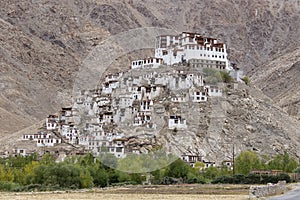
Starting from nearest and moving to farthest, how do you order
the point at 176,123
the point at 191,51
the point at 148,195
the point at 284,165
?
the point at 148,195, the point at 284,165, the point at 176,123, the point at 191,51

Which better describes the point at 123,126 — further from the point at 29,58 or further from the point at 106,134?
the point at 29,58

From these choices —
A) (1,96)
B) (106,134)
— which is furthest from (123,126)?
(1,96)

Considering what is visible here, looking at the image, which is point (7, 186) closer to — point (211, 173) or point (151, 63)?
point (211, 173)

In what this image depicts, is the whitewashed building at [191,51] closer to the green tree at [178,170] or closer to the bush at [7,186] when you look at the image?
the green tree at [178,170]

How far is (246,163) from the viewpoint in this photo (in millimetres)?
86875

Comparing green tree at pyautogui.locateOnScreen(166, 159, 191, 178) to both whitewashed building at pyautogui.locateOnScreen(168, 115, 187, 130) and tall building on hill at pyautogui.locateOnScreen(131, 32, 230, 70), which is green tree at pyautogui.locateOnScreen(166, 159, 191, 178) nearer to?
whitewashed building at pyautogui.locateOnScreen(168, 115, 187, 130)

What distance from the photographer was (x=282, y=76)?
620 ft

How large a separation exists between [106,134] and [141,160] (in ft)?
54.0

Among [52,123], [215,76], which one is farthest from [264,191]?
[52,123]

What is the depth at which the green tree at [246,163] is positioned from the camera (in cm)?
8525

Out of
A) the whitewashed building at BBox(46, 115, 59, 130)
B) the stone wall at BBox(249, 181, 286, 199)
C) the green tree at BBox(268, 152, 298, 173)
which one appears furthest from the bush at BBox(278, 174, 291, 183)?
the whitewashed building at BBox(46, 115, 59, 130)

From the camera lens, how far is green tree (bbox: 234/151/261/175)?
85.2m

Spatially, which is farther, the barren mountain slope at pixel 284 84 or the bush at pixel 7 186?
the barren mountain slope at pixel 284 84

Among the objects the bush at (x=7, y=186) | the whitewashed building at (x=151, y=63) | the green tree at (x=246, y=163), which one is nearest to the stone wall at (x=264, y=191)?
the bush at (x=7, y=186)
